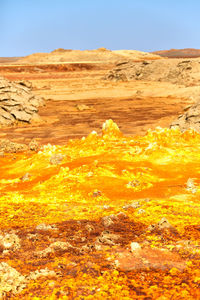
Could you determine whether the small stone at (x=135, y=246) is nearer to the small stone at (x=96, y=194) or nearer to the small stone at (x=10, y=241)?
the small stone at (x=10, y=241)

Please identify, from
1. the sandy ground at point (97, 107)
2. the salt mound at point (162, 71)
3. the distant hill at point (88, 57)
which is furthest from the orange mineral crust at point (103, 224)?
the distant hill at point (88, 57)

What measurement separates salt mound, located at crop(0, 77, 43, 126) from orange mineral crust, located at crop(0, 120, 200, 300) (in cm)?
1029

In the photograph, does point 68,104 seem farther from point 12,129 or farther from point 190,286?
point 190,286

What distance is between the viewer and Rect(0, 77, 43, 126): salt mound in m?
21.0

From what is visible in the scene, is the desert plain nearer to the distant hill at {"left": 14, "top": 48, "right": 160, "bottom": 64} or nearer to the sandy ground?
the sandy ground

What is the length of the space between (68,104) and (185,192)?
20848 mm

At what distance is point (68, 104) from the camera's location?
27.3 m

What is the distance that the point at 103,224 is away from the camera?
5.56 meters

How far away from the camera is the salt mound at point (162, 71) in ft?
118

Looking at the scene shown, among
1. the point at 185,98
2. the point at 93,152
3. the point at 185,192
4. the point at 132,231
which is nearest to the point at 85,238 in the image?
the point at 132,231

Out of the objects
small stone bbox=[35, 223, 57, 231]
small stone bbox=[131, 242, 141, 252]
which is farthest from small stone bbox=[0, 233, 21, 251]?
small stone bbox=[131, 242, 141, 252]

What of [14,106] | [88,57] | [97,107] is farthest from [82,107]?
[88,57]

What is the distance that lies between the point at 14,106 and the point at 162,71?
22258 mm

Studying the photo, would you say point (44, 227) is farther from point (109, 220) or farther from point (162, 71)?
point (162, 71)
